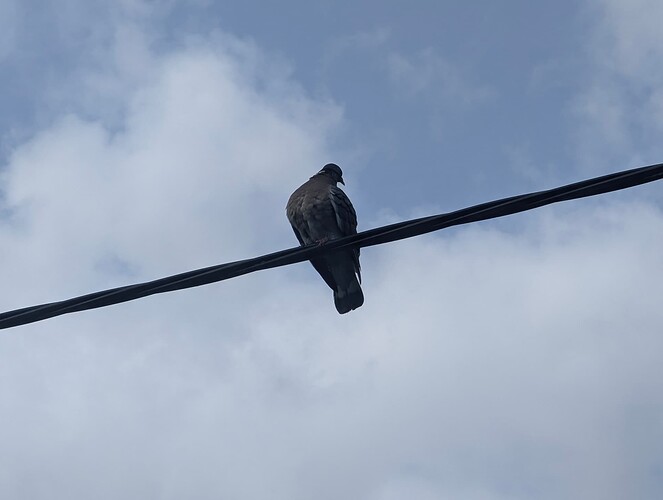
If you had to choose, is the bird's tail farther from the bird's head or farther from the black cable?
the black cable

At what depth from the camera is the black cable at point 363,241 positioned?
13.9 ft

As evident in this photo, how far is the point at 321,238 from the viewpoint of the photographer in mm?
8625

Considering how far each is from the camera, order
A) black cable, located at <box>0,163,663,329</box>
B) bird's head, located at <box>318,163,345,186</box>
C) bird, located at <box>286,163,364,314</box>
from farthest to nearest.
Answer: bird's head, located at <box>318,163,345,186</box> < bird, located at <box>286,163,364,314</box> < black cable, located at <box>0,163,663,329</box>

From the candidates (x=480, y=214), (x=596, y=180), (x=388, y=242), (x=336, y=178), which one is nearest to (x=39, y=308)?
(x=388, y=242)

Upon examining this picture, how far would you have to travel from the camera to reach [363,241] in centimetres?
484

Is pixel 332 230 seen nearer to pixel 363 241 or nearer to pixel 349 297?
pixel 349 297

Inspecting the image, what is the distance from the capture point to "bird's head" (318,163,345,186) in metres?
9.55

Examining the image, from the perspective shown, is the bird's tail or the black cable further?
the bird's tail

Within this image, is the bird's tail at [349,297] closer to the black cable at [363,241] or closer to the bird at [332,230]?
the bird at [332,230]

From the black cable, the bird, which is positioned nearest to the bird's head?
the bird

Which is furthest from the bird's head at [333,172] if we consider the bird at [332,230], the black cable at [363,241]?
the black cable at [363,241]

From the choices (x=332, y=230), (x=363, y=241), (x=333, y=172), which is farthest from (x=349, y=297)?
(x=363, y=241)

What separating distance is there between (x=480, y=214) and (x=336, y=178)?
17.4 ft

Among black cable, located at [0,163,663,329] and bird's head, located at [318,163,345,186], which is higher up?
bird's head, located at [318,163,345,186]
